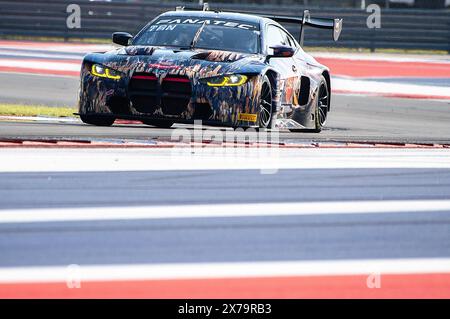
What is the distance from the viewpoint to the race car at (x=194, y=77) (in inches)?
439

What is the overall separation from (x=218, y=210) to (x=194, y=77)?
178 inches

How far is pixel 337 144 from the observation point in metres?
11.1

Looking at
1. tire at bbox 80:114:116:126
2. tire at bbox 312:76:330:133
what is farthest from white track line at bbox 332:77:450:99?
tire at bbox 80:114:116:126

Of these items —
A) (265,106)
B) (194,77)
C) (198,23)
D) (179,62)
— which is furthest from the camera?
(198,23)

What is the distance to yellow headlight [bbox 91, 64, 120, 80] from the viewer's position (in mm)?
11258

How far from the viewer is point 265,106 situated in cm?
1162

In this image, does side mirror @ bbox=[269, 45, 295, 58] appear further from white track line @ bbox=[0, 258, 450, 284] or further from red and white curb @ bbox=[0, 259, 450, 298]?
red and white curb @ bbox=[0, 259, 450, 298]

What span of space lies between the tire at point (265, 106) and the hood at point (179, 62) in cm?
22

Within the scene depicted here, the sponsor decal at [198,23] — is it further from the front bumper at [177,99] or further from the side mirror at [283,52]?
the front bumper at [177,99]

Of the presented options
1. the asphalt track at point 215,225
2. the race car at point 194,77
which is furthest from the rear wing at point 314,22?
the asphalt track at point 215,225

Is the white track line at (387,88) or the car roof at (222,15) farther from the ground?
the car roof at (222,15)

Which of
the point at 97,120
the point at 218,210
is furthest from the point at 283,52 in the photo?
the point at 218,210

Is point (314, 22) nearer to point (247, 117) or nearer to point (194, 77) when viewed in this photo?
point (247, 117)
